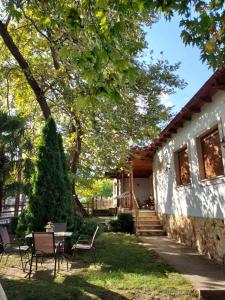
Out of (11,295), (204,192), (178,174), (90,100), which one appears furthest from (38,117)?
(90,100)

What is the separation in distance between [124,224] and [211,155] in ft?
24.1

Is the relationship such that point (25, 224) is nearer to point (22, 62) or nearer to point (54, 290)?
point (54, 290)

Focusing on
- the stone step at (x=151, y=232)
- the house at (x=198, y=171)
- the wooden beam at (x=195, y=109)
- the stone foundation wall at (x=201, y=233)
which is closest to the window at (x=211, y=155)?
the house at (x=198, y=171)

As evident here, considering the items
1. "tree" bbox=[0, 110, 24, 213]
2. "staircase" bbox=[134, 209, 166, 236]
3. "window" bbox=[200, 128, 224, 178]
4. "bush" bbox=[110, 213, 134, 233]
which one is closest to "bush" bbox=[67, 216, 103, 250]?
"staircase" bbox=[134, 209, 166, 236]

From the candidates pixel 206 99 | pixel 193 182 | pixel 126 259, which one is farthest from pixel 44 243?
pixel 206 99

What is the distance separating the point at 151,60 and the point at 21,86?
617 centimetres

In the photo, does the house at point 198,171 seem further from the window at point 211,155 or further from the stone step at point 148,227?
the stone step at point 148,227

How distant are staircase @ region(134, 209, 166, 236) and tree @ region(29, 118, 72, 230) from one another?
5.09m

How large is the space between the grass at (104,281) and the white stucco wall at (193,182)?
6.97 feet

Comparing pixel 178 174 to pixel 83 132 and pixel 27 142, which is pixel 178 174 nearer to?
pixel 83 132

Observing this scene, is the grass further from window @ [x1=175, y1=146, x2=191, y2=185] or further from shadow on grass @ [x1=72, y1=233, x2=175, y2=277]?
window @ [x1=175, y1=146, x2=191, y2=185]

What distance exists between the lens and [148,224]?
14.5 m

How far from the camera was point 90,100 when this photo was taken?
12.4 feet

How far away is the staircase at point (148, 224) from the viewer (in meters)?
13.5
